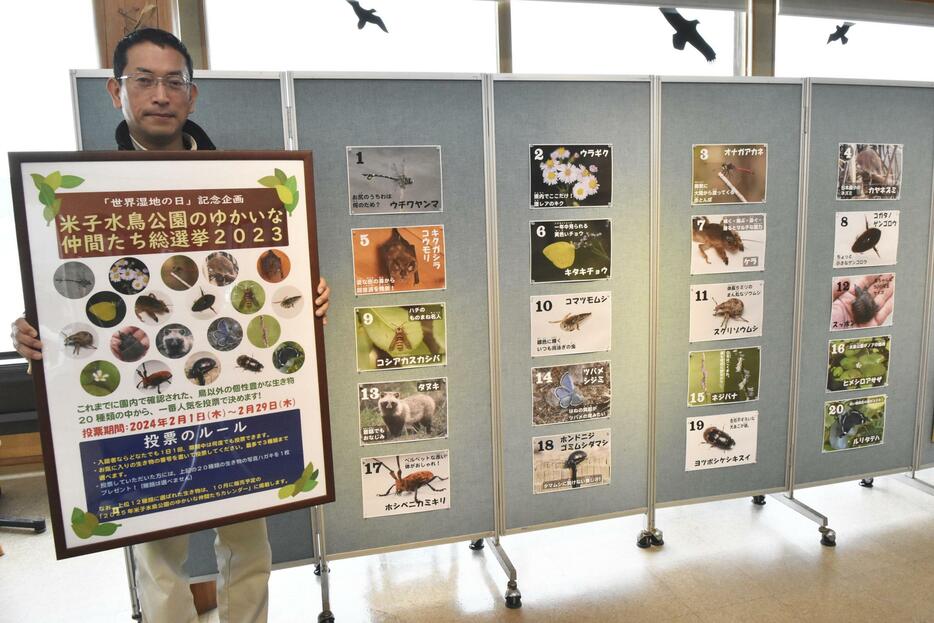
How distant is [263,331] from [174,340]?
0.24 meters

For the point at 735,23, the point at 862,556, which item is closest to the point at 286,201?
the point at 862,556

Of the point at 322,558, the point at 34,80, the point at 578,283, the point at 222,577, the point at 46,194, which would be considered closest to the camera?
the point at 46,194

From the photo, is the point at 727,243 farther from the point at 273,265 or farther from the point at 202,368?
the point at 202,368

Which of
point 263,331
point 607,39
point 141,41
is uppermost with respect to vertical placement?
point 607,39

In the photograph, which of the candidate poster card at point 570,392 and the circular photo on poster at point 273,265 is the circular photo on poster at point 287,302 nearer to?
the circular photo on poster at point 273,265

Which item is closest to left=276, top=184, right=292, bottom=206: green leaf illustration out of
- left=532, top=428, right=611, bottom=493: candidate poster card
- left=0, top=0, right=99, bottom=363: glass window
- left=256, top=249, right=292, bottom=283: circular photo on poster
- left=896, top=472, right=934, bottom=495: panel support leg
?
left=256, top=249, right=292, bottom=283: circular photo on poster

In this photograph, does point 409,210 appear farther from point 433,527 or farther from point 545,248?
point 433,527

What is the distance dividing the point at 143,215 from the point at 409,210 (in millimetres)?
948

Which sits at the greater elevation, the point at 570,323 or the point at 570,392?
the point at 570,323

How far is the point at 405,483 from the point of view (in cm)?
239

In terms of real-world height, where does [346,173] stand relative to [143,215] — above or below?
above

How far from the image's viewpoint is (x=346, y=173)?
7.20 ft

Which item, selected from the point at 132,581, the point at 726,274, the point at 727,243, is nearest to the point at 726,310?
the point at 726,274

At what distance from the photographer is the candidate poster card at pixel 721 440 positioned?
2.72 meters
